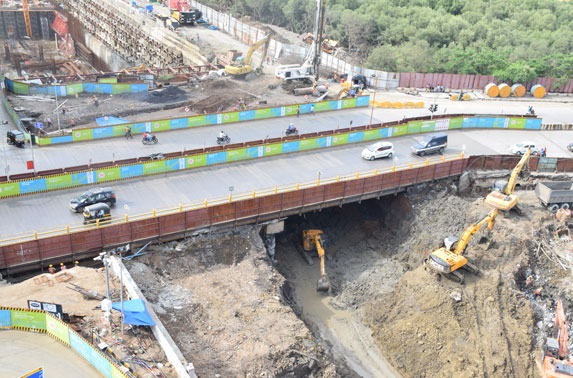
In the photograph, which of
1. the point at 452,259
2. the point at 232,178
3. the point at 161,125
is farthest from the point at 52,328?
the point at 161,125

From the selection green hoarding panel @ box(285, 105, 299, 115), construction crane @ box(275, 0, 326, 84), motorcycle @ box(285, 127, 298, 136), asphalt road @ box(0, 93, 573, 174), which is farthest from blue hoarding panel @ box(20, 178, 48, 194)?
construction crane @ box(275, 0, 326, 84)

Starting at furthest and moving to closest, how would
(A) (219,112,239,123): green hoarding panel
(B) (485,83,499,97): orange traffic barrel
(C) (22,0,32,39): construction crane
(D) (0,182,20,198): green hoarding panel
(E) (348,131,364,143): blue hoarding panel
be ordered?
(C) (22,0,32,39): construction crane < (B) (485,83,499,97): orange traffic barrel < (A) (219,112,239,123): green hoarding panel < (E) (348,131,364,143): blue hoarding panel < (D) (0,182,20,198): green hoarding panel

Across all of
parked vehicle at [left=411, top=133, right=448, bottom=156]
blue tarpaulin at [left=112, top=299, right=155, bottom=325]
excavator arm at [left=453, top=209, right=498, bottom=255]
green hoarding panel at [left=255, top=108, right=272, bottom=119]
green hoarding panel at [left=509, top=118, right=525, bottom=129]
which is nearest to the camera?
blue tarpaulin at [left=112, top=299, right=155, bottom=325]

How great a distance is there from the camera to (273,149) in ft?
169

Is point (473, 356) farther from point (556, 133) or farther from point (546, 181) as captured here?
point (556, 133)

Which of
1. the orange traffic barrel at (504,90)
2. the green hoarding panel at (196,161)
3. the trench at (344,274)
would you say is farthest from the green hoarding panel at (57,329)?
the orange traffic barrel at (504,90)

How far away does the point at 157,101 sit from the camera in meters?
66.5

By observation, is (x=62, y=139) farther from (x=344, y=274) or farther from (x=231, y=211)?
(x=344, y=274)

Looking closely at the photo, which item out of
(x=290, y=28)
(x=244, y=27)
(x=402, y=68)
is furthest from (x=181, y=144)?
(x=290, y=28)

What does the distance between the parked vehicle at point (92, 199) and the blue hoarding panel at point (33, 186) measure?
148 inches

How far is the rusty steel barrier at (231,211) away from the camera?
3622cm

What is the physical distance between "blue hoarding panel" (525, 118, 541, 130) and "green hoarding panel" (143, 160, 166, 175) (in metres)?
39.1

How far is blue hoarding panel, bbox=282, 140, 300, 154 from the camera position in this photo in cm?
5191

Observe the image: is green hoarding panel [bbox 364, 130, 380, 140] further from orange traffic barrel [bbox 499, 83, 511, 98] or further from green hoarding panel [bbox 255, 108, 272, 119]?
orange traffic barrel [bbox 499, 83, 511, 98]
